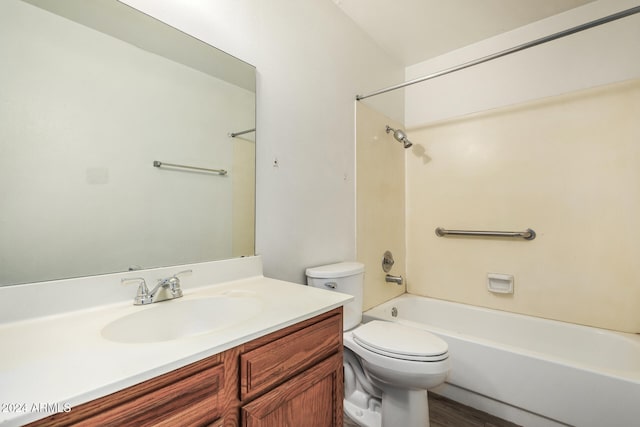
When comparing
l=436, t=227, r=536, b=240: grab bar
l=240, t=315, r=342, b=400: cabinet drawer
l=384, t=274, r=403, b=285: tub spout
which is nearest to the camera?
l=240, t=315, r=342, b=400: cabinet drawer

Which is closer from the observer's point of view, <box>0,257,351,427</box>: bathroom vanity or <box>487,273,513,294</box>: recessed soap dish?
<box>0,257,351,427</box>: bathroom vanity

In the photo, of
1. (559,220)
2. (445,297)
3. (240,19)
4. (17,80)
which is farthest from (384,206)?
(17,80)

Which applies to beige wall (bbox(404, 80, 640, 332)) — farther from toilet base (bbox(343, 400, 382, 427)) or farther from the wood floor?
toilet base (bbox(343, 400, 382, 427))

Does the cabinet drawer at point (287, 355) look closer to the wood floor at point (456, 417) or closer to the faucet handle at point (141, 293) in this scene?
the faucet handle at point (141, 293)

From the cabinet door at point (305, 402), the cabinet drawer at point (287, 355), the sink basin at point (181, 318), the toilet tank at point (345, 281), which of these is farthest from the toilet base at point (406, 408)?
the sink basin at point (181, 318)

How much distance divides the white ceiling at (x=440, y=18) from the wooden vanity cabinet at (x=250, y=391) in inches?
73.0

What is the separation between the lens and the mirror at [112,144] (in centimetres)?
78

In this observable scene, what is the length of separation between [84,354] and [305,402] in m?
0.57

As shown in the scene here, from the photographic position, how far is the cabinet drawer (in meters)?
0.69

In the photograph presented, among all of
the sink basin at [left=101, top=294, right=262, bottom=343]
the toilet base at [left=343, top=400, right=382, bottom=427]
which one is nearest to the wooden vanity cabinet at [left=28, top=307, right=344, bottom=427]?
the sink basin at [left=101, top=294, right=262, bottom=343]

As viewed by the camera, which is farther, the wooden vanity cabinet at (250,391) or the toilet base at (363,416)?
the toilet base at (363,416)

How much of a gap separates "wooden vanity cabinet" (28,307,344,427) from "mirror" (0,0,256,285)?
522 mm

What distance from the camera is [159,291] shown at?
95 centimetres

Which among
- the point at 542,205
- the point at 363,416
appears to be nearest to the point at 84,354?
the point at 363,416
